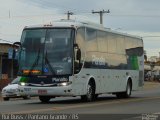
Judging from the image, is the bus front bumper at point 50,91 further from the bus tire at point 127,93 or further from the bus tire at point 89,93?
the bus tire at point 127,93

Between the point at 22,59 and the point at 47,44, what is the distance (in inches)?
50.6

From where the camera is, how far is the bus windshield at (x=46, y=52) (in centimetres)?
2288

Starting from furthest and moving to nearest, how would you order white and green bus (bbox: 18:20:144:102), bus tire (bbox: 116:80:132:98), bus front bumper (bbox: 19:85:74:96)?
1. bus tire (bbox: 116:80:132:98)
2. white and green bus (bbox: 18:20:144:102)
3. bus front bumper (bbox: 19:85:74:96)

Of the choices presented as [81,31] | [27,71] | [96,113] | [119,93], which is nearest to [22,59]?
[27,71]

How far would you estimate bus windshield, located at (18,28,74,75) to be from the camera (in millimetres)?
22875

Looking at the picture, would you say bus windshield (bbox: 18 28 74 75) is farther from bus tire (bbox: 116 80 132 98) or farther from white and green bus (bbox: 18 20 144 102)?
bus tire (bbox: 116 80 132 98)

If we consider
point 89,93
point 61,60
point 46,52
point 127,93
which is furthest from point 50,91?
point 127,93

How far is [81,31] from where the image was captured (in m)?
23.9

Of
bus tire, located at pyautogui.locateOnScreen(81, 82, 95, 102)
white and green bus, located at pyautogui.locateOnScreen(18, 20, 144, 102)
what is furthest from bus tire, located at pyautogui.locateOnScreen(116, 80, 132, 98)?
bus tire, located at pyautogui.locateOnScreen(81, 82, 95, 102)

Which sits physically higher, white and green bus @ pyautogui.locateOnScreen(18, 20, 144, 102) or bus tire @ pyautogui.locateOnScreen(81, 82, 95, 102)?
white and green bus @ pyautogui.locateOnScreen(18, 20, 144, 102)

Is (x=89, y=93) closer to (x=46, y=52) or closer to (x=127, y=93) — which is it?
(x=46, y=52)

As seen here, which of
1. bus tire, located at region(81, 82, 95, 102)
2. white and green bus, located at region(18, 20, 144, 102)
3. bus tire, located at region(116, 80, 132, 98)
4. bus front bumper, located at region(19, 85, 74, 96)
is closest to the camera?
bus front bumper, located at region(19, 85, 74, 96)

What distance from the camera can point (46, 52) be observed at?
75.9ft

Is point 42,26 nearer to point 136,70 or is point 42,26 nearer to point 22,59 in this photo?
point 22,59
